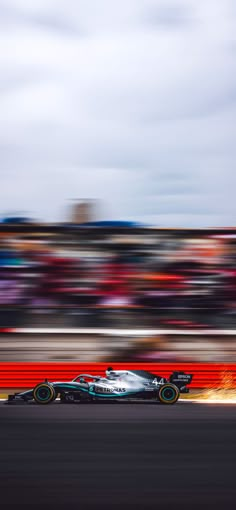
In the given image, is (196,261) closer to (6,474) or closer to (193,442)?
(193,442)

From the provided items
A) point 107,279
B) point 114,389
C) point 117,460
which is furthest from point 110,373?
point 117,460

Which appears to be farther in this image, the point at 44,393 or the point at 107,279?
the point at 107,279

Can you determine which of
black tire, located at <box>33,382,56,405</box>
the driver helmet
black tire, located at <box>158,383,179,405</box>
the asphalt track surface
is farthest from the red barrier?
the asphalt track surface

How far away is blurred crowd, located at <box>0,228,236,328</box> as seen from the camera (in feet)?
57.4

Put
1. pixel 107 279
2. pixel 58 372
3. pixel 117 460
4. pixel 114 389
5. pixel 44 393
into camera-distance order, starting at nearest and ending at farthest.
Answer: pixel 117 460
pixel 44 393
pixel 114 389
pixel 58 372
pixel 107 279

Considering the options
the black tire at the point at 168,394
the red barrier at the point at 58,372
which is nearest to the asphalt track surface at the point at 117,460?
the black tire at the point at 168,394

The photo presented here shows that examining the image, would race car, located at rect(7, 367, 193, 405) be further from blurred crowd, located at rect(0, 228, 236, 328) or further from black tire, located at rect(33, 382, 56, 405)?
blurred crowd, located at rect(0, 228, 236, 328)

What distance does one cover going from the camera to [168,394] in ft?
44.5

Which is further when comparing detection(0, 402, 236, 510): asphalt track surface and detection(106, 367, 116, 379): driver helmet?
detection(106, 367, 116, 379): driver helmet

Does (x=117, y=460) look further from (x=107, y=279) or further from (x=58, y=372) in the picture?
(x=107, y=279)

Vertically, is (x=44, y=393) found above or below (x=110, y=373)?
below

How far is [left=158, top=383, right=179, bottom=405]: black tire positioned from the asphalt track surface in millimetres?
1429

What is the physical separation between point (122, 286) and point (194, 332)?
1691 millimetres

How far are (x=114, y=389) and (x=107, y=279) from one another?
174 inches
